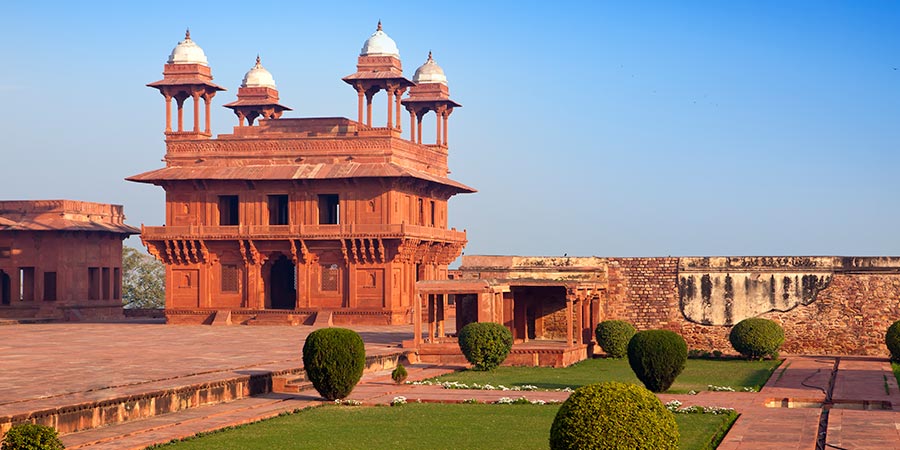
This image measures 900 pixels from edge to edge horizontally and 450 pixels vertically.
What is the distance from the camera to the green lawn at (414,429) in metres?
15.6

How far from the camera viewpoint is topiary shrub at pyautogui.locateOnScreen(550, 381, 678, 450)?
11.6m

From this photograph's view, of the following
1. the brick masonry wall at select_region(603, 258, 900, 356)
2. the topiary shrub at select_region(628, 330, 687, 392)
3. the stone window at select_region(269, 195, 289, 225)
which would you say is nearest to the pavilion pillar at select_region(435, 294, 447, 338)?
the brick masonry wall at select_region(603, 258, 900, 356)

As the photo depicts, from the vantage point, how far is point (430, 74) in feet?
171

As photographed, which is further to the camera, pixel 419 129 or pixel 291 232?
pixel 419 129

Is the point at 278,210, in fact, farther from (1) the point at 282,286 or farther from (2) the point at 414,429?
(2) the point at 414,429

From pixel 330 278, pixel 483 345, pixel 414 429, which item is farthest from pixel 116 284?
pixel 414 429

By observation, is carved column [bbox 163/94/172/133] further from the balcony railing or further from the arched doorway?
the arched doorway

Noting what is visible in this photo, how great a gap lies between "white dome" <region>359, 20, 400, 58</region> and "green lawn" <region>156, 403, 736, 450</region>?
28286 millimetres

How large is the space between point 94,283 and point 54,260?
257cm

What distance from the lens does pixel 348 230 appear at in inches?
1730

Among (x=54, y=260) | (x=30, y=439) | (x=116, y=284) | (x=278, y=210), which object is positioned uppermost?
(x=278, y=210)

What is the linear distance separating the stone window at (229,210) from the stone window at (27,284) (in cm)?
1029

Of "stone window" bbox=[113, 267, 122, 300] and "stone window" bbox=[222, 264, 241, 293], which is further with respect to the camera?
"stone window" bbox=[113, 267, 122, 300]

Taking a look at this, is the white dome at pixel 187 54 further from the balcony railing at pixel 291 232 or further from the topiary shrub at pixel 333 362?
the topiary shrub at pixel 333 362
